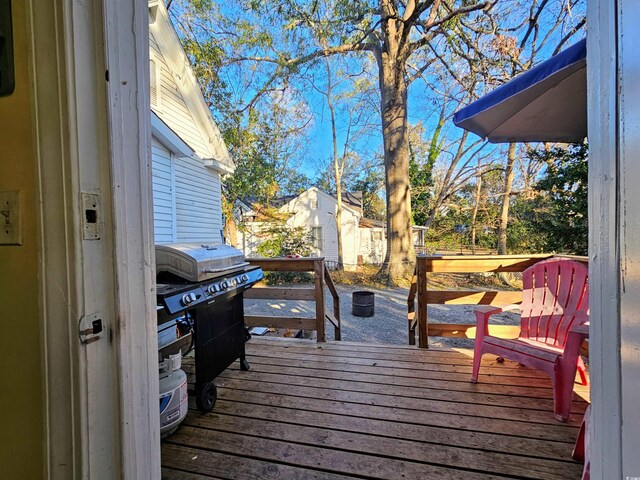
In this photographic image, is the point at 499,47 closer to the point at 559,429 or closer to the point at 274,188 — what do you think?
the point at 559,429

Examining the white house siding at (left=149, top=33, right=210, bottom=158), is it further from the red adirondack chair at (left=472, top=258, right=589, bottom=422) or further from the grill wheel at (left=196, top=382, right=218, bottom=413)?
the red adirondack chair at (left=472, top=258, right=589, bottom=422)

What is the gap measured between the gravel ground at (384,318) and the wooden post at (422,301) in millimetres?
1683

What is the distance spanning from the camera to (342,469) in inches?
53.7

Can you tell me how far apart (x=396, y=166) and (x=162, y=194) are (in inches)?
251

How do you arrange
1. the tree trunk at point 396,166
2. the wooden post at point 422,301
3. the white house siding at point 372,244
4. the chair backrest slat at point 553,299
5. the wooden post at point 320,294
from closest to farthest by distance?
the chair backrest slat at point 553,299 < the wooden post at point 422,301 < the wooden post at point 320,294 < the tree trunk at point 396,166 < the white house siding at point 372,244

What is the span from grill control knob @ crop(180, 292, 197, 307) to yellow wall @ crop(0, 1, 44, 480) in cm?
87

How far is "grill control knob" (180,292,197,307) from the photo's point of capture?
154 cm

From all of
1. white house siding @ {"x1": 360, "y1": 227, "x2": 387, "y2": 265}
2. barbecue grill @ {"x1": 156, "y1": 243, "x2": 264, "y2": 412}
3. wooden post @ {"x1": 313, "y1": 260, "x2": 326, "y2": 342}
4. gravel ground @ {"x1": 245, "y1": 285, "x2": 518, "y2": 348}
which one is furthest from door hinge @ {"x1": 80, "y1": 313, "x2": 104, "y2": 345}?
white house siding @ {"x1": 360, "y1": 227, "x2": 387, "y2": 265}

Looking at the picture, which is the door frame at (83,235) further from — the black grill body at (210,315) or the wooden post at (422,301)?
the wooden post at (422,301)

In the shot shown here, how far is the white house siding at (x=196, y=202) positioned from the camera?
18.7ft

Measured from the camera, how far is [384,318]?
231 inches

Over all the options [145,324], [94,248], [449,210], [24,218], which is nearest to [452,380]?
[145,324]

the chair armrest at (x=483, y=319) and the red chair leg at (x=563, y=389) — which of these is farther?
the chair armrest at (x=483, y=319)

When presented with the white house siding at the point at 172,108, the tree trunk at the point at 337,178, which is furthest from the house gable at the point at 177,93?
the tree trunk at the point at 337,178
